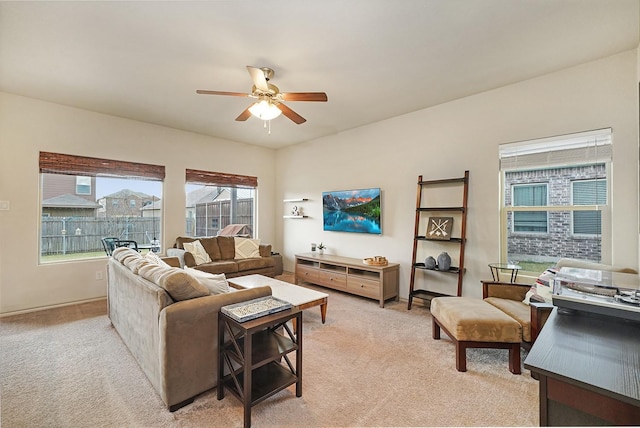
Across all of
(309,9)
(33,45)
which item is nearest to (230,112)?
(33,45)

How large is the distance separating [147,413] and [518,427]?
227 centimetres

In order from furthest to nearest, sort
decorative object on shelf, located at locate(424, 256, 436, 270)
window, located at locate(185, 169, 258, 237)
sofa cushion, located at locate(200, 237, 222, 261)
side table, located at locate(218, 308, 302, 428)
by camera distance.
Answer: window, located at locate(185, 169, 258, 237)
sofa cushion, located at locate(200, 237, 222, 261)
decorative object on shelf, located at locate(424, 256, 436, 270)
side table, located at locate(218, 308, 302, 428)

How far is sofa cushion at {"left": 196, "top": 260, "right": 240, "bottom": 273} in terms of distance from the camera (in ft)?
13.8

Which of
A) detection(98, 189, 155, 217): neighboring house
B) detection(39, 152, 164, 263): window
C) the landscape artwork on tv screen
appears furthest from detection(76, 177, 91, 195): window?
the landscape artwork on tv screen

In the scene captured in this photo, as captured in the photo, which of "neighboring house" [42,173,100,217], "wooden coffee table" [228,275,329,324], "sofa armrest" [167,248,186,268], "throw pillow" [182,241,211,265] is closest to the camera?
"wooden coffee table" [228,275,329,324]

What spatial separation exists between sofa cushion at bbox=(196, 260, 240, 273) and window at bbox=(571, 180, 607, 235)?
4473mm

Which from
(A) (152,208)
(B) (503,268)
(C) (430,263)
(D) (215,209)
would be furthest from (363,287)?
(A) (152,208)

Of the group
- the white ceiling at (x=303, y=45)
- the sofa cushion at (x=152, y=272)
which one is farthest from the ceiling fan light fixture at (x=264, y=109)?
the sofa cushion at (x=152, y=272)

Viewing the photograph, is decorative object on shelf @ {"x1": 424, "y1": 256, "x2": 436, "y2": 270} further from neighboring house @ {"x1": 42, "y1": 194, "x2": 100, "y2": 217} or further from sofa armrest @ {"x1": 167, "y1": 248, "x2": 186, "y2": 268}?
neighboring house @ {"x1": 42, "y1": 194, "x2": 100, "y2": 217}

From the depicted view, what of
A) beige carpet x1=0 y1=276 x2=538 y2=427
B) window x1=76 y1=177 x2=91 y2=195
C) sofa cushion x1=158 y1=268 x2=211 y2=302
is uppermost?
window x1=76 y1=177 x2=91 y2=195

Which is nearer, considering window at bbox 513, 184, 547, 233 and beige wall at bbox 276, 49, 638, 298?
beige wall at bbox 276, 49, 638, 298

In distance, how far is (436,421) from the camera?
65.7 inches

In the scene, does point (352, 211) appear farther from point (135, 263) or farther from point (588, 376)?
point (588, 376)

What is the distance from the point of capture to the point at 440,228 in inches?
145
